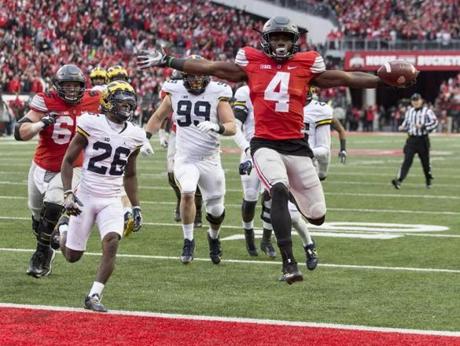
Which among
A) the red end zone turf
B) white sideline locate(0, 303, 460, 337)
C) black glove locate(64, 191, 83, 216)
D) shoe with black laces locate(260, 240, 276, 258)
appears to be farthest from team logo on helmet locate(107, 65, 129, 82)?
the red end zone turf

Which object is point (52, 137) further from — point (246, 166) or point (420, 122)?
point (420, 122)

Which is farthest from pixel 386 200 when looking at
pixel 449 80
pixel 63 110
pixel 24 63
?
pixel 449 80

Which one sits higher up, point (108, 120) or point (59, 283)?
point (108, 120)

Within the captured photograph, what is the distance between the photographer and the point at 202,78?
351 inches

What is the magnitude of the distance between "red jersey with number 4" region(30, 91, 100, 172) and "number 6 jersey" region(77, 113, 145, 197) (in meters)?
0.96

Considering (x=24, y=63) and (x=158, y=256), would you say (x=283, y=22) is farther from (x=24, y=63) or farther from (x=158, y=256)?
(x=24, y=63)

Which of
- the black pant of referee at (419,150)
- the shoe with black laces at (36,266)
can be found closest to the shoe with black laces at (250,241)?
the shoe with black laces at (36,266)

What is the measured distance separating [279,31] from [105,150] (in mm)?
1376

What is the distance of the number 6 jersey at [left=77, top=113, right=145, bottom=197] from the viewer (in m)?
6.85

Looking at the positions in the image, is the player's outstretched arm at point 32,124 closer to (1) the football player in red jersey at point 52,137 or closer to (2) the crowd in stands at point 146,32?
(1) the football player in red jersey at point 52,137

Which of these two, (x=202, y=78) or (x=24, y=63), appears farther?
(x=24, y=63)

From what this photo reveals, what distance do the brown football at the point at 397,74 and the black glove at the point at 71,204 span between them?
6.98 feet

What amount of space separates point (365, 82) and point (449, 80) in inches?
1340

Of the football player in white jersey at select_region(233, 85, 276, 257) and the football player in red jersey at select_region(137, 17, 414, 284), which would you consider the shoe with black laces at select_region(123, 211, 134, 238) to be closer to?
the football player in red jersey at select_region(137, 17, 414, 284)
